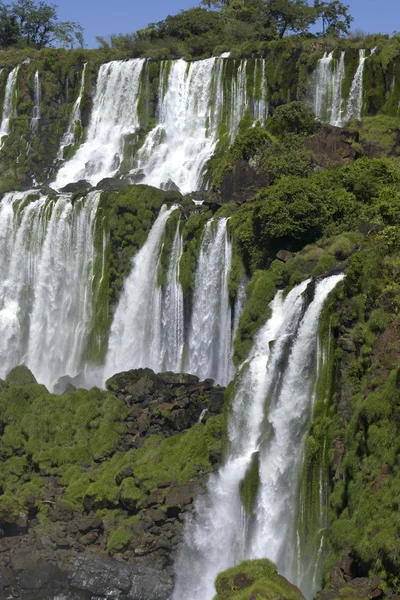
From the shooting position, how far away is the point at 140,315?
4356cm

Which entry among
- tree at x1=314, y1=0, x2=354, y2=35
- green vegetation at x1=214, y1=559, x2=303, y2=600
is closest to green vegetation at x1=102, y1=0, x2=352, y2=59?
tree at x1=314, y1=0, x2=354, y2=35

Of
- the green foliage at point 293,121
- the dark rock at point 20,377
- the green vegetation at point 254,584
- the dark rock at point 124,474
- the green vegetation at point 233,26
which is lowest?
the green vegetation at point 254,584

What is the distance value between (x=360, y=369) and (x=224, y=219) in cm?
1307

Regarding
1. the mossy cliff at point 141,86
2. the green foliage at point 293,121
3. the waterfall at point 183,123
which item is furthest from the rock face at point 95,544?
the mossy cliff at point 141,86

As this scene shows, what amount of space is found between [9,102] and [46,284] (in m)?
21.1

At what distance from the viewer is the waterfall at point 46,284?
150 feet

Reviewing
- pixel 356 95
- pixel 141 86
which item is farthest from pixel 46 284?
pixel 356 95

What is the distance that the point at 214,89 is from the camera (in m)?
55.4

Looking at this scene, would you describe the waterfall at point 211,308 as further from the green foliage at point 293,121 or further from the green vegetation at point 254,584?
the green vegetation at point 254,584

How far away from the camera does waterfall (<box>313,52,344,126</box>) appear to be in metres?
51.7

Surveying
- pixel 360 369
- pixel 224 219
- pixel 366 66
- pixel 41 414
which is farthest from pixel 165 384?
pixel 366 66

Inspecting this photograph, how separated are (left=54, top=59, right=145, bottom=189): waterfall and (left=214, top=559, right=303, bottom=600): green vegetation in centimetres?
3497

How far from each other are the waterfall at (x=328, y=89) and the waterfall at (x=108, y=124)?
416 inches

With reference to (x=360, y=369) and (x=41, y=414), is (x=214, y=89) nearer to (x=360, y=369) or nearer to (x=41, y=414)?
(x=41, y=414)
